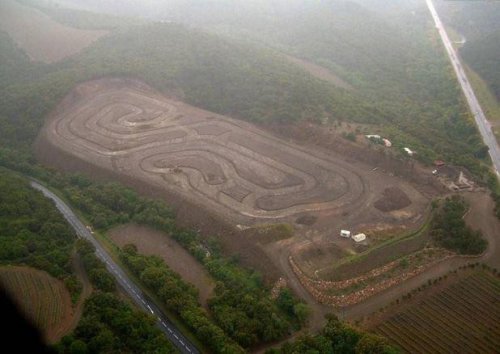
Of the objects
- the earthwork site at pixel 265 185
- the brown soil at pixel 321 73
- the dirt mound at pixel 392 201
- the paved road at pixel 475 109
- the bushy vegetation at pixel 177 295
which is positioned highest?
the paved road at pixel 475 109

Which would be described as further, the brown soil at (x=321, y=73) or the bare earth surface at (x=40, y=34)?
the bare earth surface at (x=40, y=34)

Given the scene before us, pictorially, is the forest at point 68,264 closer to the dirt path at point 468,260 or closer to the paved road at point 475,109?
the dirt path at point 468,260

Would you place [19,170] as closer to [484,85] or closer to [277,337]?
[277,337]

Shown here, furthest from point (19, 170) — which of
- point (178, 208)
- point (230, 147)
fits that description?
point (230, 147)

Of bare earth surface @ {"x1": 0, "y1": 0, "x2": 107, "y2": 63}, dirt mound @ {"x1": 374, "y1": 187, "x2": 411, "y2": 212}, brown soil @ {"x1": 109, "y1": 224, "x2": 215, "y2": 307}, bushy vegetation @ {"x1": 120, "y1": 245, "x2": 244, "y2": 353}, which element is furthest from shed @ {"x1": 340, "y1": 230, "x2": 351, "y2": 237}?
bare earth surface @ {"x1": 0, "y1": 0, "x2": 107, "y2": 63}

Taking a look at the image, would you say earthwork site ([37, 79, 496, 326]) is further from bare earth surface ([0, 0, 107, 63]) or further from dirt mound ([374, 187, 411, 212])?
bare earth surface ([0, 0, 107, 63])

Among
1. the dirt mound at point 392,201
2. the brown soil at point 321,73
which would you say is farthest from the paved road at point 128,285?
the brown soil at point 321,73
